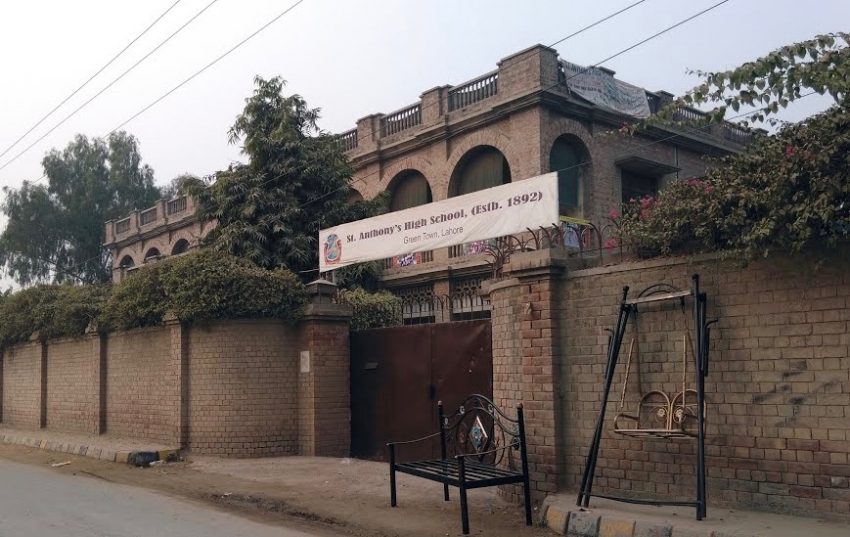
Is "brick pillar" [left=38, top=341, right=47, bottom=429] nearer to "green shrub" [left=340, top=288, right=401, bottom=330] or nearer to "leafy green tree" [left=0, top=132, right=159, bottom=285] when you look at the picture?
"green shrub" [left=340, top=288, right=401, bottom=330]

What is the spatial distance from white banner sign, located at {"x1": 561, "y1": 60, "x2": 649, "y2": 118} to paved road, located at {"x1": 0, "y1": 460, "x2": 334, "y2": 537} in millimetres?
13963

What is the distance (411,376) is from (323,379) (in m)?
1.75

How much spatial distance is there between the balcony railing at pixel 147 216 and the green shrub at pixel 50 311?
39.6ft

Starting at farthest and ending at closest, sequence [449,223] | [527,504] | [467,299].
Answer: [467,299] → [449,223] → [527,504]

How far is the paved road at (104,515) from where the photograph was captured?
7.82 m

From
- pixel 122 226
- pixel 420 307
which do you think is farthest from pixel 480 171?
pixel 122 226

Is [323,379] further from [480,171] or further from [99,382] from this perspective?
[480,171]

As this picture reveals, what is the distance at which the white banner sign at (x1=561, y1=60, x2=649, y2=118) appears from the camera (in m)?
19.9

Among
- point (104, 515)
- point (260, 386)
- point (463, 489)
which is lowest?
point (104, 515)

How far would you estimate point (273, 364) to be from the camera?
44.5ft

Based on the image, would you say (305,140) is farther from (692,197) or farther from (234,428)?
(692,197)

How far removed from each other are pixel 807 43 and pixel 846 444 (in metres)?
3.30

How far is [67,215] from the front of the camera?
141ft

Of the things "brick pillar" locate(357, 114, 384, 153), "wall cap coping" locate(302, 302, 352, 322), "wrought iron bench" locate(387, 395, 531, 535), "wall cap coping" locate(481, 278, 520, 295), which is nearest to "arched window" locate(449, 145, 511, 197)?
"brick pillar" locate(357, 114, 384, 153)
